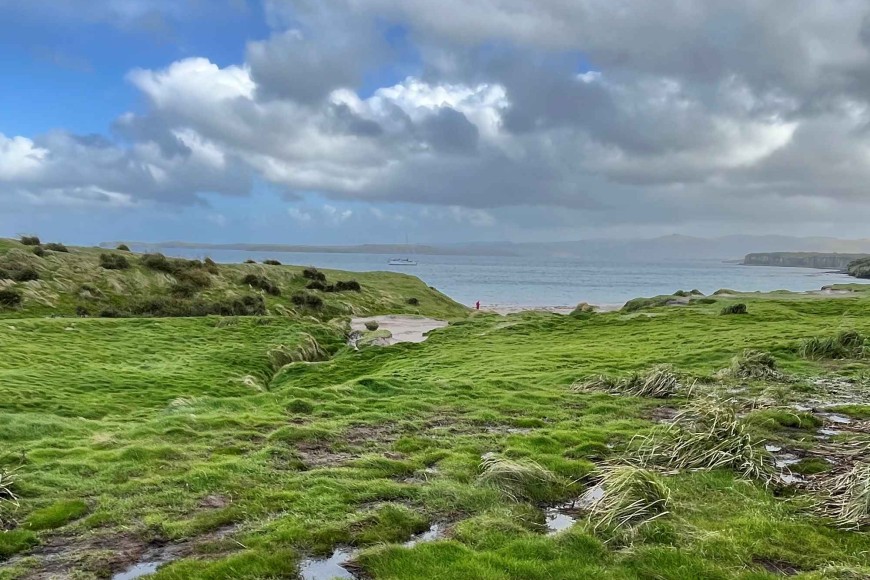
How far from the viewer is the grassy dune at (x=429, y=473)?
680 cm

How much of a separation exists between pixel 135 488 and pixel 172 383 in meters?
13.0

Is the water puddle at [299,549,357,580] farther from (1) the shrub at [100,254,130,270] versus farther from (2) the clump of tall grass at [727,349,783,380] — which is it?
(1) the shrub at [100,254,130,270]

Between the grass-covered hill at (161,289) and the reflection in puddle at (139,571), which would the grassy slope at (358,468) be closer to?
the reflection in puddle at (139,571)

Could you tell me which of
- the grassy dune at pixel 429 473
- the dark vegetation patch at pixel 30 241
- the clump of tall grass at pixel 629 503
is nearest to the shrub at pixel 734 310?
the grassy dune at pixel 429 473

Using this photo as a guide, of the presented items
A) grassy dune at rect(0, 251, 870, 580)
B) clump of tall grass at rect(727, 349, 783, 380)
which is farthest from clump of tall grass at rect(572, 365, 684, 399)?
clump of tall grass at rect(727, 349, 783, 380)

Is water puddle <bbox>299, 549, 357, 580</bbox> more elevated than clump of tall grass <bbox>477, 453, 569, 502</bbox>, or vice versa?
clump of tall grass <bbox>477, 453, 569, 502</bbox>

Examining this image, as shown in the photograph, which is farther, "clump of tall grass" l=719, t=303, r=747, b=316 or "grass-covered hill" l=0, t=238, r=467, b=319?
"grass-covered hill" l=0, t=238, r=467, b=319

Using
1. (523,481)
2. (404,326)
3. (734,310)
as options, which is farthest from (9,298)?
(734,310)

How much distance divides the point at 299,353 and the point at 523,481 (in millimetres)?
23217

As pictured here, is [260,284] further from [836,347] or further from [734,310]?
→ [836,347]

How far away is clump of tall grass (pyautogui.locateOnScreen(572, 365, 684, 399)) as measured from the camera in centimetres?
1702

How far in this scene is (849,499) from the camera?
316 inches

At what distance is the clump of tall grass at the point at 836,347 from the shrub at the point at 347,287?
1836 inches

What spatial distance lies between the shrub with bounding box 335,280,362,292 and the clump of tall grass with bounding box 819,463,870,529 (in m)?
56.1
